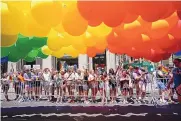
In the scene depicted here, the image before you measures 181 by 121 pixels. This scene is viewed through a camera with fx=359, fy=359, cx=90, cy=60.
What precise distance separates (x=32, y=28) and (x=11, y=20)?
31.4 inches

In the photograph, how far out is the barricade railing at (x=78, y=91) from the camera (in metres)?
13.9

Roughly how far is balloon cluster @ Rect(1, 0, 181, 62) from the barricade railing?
4055 mm

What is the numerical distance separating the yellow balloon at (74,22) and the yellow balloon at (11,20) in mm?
867

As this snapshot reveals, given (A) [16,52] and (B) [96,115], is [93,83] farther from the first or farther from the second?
(A) [16,52]

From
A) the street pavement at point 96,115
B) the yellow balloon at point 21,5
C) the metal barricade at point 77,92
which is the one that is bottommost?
the street pavement at point 96,115

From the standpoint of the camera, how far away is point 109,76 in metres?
14.1

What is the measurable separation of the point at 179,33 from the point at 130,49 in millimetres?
1904

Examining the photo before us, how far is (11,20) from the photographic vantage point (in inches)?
268

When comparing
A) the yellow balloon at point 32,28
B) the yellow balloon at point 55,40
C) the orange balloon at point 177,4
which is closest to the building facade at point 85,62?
the yellow balloon at point 55,40

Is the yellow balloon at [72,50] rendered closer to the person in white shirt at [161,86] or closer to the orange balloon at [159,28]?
the orange balloon at [159,28]

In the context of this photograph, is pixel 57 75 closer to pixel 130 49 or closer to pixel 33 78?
pixel 33 78

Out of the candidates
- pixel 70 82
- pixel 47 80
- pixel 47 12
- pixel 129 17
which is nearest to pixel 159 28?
pixel 129 17

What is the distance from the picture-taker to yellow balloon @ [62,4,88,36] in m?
6.85

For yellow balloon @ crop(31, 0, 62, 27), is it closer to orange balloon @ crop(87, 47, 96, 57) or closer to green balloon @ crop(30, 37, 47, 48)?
green balloon @ crop(30, 37, 47, 48)
